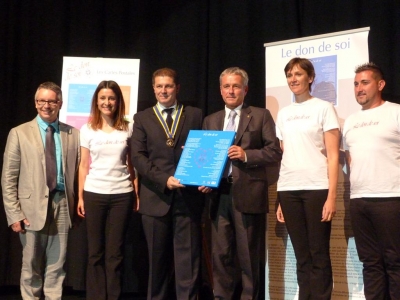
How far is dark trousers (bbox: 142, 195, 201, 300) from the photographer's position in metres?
3.20

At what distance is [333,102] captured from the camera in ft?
12.0

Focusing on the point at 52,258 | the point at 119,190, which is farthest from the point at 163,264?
the point at 52,258

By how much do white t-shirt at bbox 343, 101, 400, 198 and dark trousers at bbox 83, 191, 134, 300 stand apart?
5.24 ft

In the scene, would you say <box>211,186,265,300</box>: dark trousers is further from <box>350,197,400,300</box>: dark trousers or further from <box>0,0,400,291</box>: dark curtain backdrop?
<box>0,0,400,291</box>: dark curtain backdrop

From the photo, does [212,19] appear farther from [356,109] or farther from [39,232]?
[39,232]

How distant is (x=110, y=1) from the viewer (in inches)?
193

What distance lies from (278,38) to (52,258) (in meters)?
2.79

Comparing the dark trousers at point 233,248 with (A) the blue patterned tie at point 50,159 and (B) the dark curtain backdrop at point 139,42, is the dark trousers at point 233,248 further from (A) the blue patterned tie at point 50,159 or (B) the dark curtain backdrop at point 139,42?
(B) the dark curtain backdrop at point 139,42

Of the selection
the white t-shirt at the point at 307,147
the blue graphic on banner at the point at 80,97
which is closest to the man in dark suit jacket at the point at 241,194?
the white t-shirt at the point at 307,147

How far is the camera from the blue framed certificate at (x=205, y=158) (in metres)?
3.01

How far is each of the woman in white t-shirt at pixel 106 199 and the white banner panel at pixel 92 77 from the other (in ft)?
2.76

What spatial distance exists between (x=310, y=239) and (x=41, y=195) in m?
1.88

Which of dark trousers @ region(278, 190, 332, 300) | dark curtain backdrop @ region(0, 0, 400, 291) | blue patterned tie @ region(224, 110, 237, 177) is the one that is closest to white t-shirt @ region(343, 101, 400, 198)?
dark trousers @ region(278, 190, 332, 300)

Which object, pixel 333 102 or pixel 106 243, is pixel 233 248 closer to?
pixel 106 243
